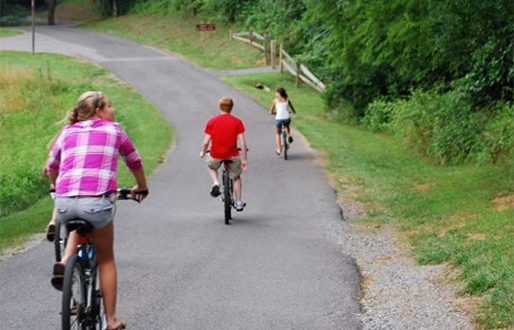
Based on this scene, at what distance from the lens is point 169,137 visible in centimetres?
2912

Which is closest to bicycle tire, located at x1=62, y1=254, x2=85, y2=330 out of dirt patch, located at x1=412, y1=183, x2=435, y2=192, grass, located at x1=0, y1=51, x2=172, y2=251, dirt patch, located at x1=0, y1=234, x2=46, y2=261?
dirt patch, located at x1=0, y1=234, x2=46, y2=261

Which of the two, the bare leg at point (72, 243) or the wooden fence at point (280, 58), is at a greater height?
the wooden fence at point (280, 58)

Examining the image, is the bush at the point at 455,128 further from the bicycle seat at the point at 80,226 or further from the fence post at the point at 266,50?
the fence post at the point at 266,50

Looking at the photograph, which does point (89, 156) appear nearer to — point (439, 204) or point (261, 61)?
point (439, 204)

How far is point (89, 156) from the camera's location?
6.81m

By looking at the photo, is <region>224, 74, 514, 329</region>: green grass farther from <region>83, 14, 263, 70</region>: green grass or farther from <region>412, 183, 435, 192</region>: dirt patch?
<region>83, 14, 263, 70</region>: green grass

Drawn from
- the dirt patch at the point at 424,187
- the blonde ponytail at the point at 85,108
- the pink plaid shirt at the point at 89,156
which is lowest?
the dirt patch at the point at 424,187

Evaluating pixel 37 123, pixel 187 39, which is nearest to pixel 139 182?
pixel 37 123

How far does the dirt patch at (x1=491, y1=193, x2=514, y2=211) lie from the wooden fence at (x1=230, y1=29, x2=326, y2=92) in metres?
25.8

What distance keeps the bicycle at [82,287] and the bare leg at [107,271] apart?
2.0 inches

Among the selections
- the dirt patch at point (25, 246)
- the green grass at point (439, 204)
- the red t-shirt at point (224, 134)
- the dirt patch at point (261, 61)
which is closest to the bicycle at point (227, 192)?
the red t-shirt at point (224, 134)

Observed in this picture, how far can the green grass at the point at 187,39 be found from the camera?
2008 inches

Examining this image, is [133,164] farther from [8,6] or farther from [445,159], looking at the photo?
[8,6]

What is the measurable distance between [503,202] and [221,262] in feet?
17.7
